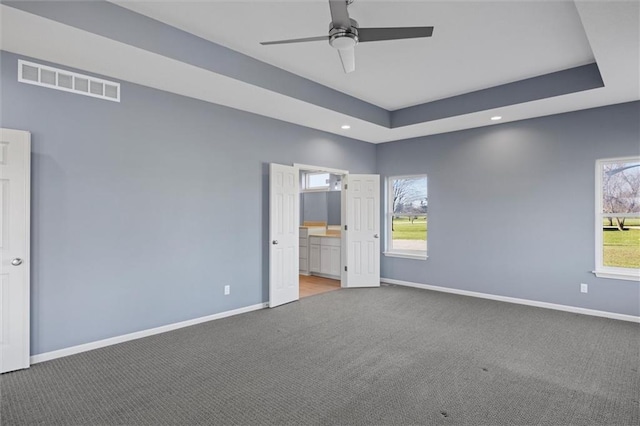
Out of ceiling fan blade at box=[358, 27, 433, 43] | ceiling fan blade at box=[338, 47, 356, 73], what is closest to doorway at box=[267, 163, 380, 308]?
ceiling fan blade at box=[338, 47, 356, 73]

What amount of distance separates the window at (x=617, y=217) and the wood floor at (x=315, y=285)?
386cm

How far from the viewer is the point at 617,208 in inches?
176

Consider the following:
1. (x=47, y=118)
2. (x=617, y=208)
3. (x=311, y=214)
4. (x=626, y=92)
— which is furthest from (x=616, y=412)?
(x=311, y=214)

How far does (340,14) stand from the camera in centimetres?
224

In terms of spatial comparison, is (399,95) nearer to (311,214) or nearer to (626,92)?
(626,92)

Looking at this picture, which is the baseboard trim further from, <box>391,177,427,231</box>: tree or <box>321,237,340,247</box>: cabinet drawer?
<box>391,177,427,231</box>: tree

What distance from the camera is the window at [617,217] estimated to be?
173 inches

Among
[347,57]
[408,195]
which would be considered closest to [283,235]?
[408,195]

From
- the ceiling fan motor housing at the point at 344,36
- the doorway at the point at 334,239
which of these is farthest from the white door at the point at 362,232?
the ceiling fan motor housing at the point at 344,36

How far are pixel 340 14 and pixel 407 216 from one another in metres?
4.68

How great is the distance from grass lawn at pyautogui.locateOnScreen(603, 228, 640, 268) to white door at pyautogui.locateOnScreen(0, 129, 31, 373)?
6434 millimetres

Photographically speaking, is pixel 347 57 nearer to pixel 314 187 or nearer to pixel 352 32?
pixel 352 32

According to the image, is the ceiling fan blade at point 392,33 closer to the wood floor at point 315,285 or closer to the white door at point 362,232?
the white door at point 362,232

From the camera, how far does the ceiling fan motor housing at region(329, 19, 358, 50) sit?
7.75 ft
